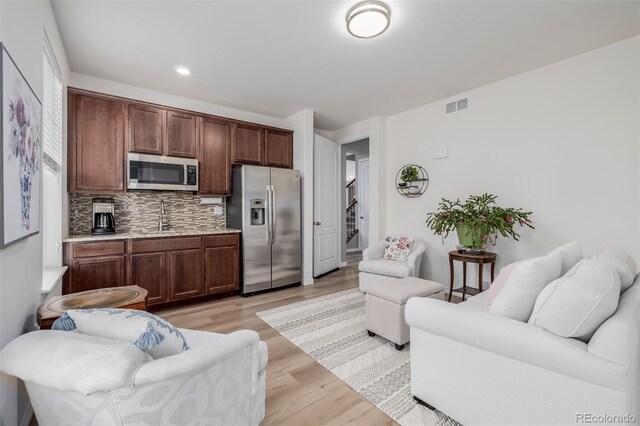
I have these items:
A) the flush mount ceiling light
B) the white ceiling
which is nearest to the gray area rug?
the flush mount ceiling light

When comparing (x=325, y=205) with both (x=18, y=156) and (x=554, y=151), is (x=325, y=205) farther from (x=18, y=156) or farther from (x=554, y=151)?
(x=18, y=156)

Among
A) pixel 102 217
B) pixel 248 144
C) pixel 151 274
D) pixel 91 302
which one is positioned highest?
pixel 248 144

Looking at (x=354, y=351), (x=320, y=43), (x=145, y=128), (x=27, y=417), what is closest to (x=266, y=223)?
(x=145, y=128)

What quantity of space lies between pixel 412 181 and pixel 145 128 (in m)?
3.60

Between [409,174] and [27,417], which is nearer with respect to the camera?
[27,417]

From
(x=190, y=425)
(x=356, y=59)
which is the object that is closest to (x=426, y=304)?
(x=190, y=425)

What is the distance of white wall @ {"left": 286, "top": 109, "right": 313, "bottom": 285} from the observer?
14.6 feet

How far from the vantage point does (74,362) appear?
900 millimetres

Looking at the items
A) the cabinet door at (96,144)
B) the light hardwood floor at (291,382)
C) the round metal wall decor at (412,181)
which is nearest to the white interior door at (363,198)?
the round metal wall decor at (412,181)

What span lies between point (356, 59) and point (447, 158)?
191cm

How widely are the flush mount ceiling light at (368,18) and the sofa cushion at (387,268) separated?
252 cm

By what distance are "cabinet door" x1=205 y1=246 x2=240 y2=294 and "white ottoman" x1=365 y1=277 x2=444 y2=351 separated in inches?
79.0

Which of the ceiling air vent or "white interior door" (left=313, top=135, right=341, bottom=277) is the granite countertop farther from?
the ceiling air vent

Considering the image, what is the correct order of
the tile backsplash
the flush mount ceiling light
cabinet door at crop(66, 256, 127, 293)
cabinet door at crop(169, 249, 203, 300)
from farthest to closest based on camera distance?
cabinet door at crop(169, 249, 203, 300) < the tile backsplash < cabinet door at crop(66, 256, 127, 293) < the flush mount ceiling light
